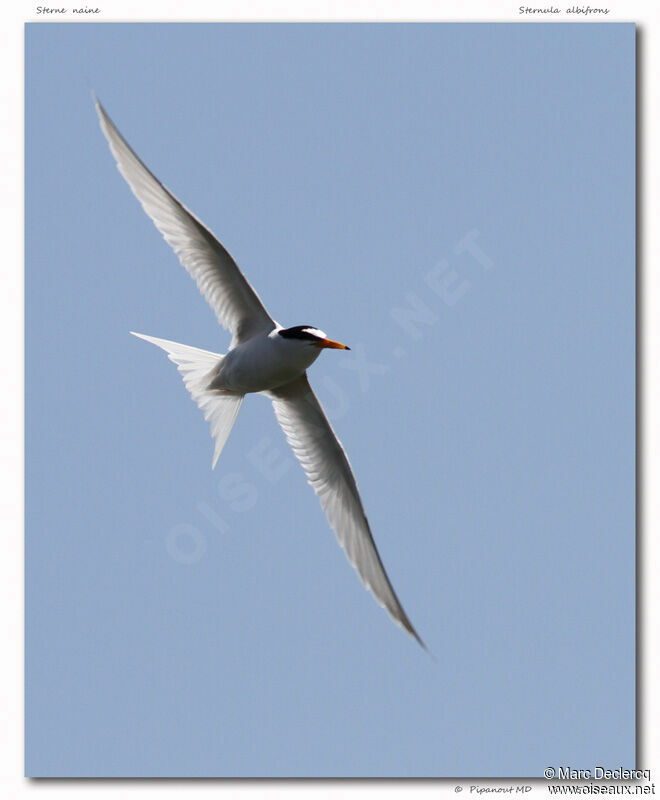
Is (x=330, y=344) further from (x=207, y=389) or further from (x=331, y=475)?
(x=331, y=475)

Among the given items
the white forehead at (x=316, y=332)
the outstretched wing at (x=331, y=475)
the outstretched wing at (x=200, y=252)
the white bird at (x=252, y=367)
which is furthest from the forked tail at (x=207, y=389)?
the white forehead at (x=316, y=332)

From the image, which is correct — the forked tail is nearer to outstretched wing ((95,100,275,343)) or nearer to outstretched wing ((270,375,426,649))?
outstretched wing ((95,100,275,343))

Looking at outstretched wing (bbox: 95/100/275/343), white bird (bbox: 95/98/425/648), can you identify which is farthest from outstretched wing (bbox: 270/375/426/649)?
outstretched wing (bbox: 95/100/275/343)

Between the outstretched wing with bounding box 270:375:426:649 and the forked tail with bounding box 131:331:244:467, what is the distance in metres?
0.51

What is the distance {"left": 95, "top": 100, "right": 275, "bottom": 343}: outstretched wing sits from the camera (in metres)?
6.87

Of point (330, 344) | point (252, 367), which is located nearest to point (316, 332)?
point (330, 344)

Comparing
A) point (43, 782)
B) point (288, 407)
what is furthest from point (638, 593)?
point (43, 782)

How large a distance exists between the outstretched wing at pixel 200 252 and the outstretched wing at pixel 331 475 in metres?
0.66

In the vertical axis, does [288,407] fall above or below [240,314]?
below

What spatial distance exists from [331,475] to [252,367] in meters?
1.37

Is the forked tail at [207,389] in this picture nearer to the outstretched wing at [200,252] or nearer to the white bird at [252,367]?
the white bird at [252,367]
